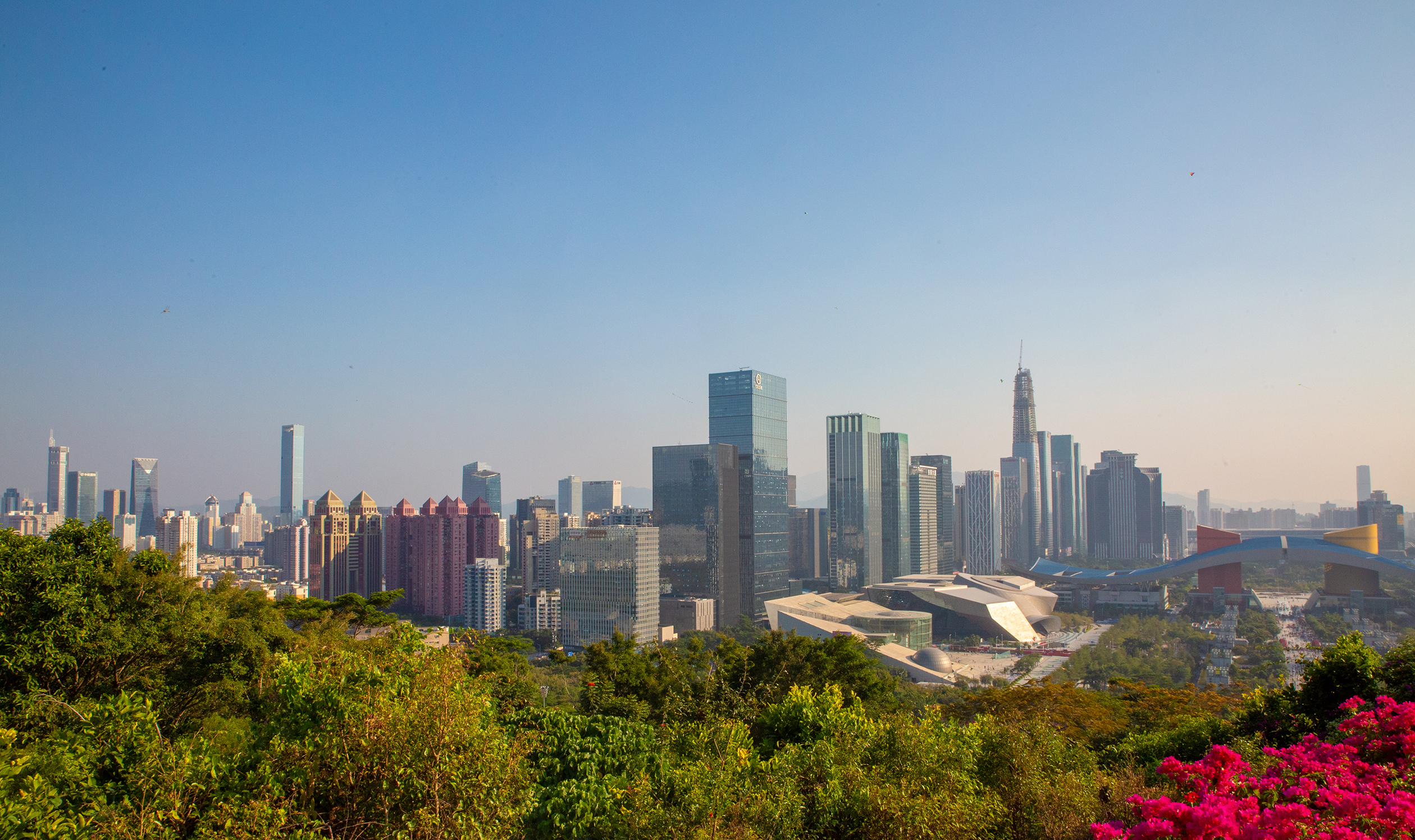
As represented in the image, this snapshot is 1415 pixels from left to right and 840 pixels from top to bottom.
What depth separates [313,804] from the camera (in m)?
4.82

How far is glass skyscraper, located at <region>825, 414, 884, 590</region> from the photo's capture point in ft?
255

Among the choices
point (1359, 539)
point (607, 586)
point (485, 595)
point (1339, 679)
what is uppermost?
point (1339, 679)

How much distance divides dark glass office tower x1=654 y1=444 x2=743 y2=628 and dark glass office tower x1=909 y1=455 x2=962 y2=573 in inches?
1251

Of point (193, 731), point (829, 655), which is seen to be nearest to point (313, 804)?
point (193, 731)

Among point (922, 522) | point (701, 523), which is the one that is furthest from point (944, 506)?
point (701, 523)

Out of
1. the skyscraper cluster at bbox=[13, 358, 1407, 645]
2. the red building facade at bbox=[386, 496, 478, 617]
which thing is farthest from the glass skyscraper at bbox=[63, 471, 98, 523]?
the red building facade at bbox=[386, 496, 478, 617]

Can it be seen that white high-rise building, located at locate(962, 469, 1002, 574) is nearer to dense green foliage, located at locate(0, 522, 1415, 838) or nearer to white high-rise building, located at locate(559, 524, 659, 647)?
white high-rise building, located at locate(559, 524, 659, 647)

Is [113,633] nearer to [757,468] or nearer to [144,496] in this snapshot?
[757,468]

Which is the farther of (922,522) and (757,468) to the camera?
(922,522)

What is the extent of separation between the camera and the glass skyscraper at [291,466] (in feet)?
345

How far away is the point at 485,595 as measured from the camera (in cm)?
5219

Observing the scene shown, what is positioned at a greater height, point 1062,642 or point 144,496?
point 144,496

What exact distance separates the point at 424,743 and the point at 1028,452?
110737 mm

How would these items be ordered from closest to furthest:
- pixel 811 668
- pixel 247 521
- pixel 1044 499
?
pixel 811 668
pixel 247 521
pixel 1044 499
